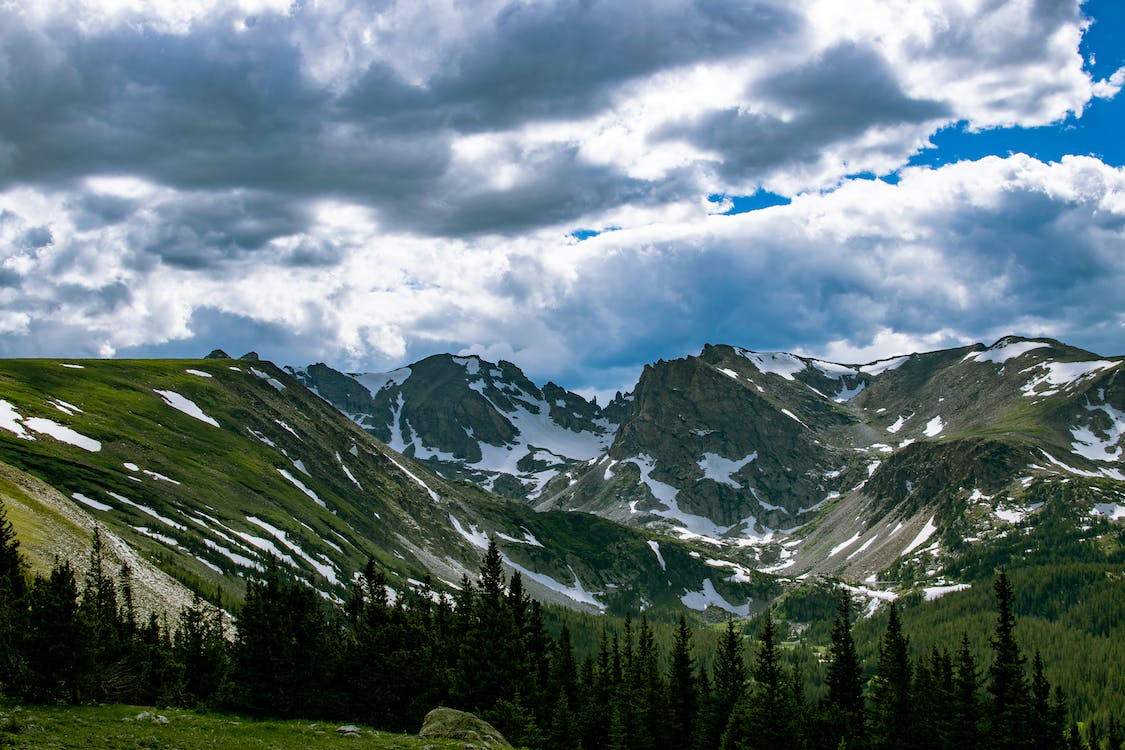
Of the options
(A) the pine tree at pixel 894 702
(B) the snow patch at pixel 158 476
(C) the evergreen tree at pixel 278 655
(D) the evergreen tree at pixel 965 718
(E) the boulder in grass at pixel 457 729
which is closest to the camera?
(E) the boulder in grass at pixel 457 729

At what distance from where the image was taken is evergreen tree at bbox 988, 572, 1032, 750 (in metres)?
75.0

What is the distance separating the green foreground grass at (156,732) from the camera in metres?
33.1

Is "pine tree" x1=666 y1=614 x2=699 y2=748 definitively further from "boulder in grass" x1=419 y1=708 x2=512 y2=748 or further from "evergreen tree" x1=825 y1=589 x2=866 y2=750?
"boulder in grass" x1=419 y1=708 x2=512 y2=748

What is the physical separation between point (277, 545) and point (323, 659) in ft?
398

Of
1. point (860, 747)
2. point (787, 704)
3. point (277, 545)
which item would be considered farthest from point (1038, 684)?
point (277, 545)

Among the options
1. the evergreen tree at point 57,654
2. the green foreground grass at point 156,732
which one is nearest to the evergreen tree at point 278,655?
the green foreground grass at point 156,732

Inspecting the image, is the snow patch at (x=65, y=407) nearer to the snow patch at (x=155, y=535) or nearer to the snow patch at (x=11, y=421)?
the snow patch at (x=11, y=421)

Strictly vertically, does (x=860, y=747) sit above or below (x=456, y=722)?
below

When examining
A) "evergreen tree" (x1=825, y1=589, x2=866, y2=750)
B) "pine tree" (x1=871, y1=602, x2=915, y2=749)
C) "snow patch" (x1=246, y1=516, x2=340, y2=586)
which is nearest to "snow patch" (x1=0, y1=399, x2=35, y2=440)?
"snow patch" (x1=246, y1=516, x2=340, y2=586)

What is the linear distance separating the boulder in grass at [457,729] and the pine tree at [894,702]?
Answer: 3980 centimetres

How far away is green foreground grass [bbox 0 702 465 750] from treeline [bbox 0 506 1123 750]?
939 cm

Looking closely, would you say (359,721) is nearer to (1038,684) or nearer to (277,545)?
(1038,684)

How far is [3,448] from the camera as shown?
142625 mm

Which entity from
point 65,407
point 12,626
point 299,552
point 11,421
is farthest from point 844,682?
point 65,407
